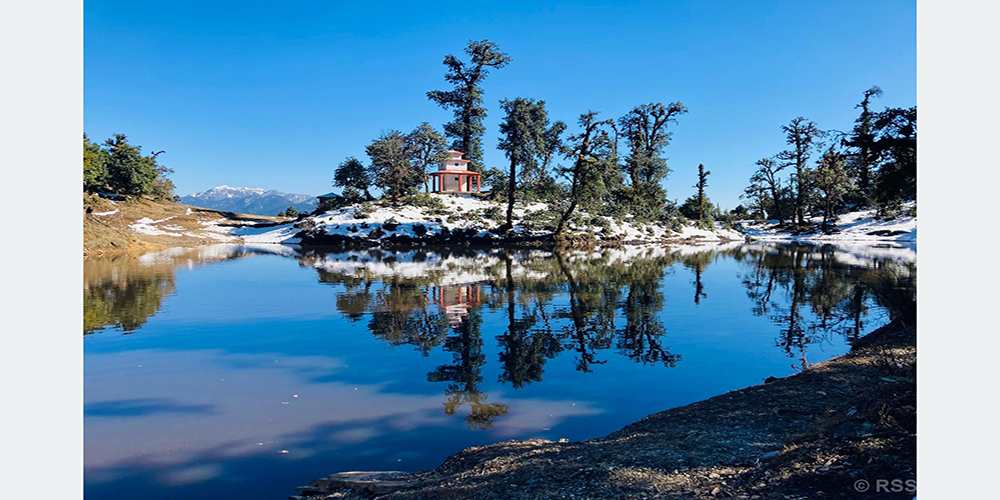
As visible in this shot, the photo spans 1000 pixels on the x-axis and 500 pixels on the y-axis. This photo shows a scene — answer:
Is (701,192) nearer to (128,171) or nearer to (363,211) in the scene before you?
(363,211)

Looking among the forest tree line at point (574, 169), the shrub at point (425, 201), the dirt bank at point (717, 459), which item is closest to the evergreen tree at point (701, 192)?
the forest tree line at point (574, 169)

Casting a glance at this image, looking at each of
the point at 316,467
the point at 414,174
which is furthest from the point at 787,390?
the point at 414,174

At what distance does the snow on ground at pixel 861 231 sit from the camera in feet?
161

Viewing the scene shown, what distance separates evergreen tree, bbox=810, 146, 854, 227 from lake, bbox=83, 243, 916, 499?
44396 mm

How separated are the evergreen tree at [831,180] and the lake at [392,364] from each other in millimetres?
44396

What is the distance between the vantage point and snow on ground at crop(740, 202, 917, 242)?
49.0m

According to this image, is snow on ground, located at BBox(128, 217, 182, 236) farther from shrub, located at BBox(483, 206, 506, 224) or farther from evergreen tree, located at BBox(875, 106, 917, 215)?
evergreen tree, located at BBox(875, 106, 917, 215)

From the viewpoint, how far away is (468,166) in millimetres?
61281

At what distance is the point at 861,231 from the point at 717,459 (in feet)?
201

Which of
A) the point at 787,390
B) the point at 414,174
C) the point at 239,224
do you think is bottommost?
the point at 787,390

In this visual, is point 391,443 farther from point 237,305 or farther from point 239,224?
point 239,224

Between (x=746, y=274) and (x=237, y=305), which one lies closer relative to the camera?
(x=237, y=305)

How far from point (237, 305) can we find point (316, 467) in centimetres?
1161

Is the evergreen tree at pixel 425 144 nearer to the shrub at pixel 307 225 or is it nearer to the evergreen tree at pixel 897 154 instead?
the shrub at pixel 307 225
